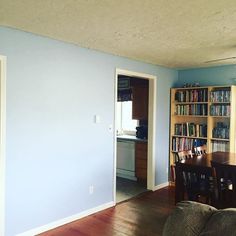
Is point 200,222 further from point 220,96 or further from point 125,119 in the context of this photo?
point 125,119

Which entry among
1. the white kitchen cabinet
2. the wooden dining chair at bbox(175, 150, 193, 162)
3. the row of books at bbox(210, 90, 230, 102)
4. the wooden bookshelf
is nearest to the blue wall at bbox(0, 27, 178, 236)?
the wooden dining chair at bbox(175, 150, 193, 162)

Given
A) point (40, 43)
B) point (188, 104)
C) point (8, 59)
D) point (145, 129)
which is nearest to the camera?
point (8, 59)

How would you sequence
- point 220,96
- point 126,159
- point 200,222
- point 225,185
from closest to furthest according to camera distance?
point 200,222, point 225,185, point 220,96, point 126,159

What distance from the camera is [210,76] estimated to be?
5.01 meters

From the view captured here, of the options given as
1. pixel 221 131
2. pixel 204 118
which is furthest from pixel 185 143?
pixel 221 131

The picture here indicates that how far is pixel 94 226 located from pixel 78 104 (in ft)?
5.14

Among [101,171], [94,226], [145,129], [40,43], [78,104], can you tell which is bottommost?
[94,226]

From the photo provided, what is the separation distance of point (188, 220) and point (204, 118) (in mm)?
A: 3896

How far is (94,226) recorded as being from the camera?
3.32m

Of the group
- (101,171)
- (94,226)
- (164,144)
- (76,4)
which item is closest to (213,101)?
(164,144)

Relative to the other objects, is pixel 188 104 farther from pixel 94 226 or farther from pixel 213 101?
pixel 94 226

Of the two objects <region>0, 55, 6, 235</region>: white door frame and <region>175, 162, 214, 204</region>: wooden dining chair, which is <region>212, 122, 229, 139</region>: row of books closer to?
<region>175, 162, 214, 204</region>: wooden dining chair

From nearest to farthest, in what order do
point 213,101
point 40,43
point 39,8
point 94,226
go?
1. point 39,8
2. point 40,43
3. point 94,226
4. point 213,101

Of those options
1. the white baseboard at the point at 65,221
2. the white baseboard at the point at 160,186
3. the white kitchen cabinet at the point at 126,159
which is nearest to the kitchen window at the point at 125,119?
the white kitchen cabinet at the point at 126,159
